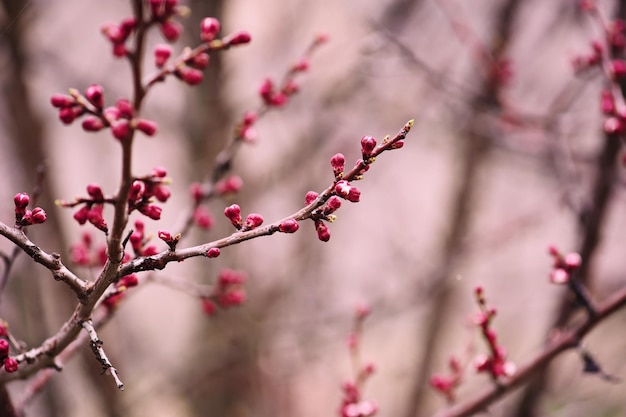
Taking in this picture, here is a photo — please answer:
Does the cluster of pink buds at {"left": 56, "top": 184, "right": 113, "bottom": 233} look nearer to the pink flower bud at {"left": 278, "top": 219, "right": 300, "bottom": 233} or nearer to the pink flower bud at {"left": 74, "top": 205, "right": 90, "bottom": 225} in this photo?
the pink flower bud at {"left": 74, "top": 205, "right": 90, "bottom": 225}

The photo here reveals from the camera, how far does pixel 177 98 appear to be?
4.96 m

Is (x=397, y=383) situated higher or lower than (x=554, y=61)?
lower

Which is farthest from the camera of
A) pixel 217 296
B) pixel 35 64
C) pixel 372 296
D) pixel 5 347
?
pixel 372 296

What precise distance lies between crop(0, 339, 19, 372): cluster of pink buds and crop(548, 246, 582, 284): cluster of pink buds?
→ 1226 millimetres

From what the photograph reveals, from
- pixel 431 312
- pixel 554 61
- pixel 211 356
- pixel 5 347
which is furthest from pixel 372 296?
pixel 5 347

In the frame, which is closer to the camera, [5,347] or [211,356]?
[5,347]

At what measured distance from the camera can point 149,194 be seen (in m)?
0.97

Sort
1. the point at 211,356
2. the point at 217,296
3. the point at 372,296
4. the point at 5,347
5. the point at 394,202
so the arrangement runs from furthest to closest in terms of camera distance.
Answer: the point at 394,202
the point at 372,296
the point at 211,356
the point at 217,296
the point at 5,347

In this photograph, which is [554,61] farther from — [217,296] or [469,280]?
[217,296]

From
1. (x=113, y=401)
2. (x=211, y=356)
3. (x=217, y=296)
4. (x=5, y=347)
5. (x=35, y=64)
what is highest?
(x=35, y=64)

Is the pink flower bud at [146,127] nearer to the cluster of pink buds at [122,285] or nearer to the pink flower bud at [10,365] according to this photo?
the cluster of pink buds at [122,285]

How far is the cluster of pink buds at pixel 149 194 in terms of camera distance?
3.09ft

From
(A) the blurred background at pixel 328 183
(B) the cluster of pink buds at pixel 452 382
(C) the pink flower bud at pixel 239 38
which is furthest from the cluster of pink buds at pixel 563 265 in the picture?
(C) the pink flower bud at pixel 239 38

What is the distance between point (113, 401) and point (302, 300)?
5.47 ft
